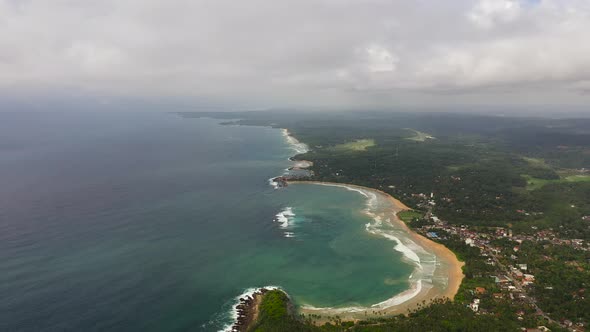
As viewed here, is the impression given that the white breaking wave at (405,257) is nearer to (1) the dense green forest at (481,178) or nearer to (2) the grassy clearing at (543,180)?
(1) the dense green forest at (481,178)

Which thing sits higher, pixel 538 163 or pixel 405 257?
pixel 538 163

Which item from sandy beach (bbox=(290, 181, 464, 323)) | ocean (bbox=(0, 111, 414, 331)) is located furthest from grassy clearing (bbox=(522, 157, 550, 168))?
sandy beach (bbox=(290, 181, 464, 323))

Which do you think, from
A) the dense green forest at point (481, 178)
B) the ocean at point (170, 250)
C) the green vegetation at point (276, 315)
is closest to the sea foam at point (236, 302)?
the ocean at point (170, 250)

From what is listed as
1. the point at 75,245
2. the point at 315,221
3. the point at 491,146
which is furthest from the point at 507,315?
the point at 491,146

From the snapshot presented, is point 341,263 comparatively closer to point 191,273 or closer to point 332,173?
point 191,273

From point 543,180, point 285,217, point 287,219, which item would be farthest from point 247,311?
point 543,180

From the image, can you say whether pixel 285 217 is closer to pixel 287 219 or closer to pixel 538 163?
pixel 287 219

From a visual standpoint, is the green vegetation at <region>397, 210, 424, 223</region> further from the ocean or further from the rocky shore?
the rocky shore
